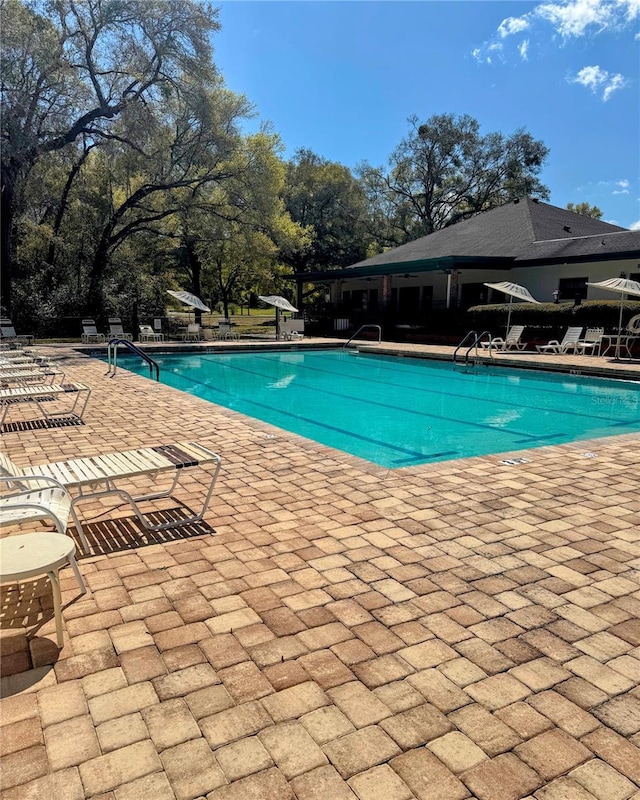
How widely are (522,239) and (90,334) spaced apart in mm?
17289

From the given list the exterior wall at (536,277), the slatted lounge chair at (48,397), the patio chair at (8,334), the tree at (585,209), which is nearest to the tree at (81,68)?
the patio chair at (8,334)

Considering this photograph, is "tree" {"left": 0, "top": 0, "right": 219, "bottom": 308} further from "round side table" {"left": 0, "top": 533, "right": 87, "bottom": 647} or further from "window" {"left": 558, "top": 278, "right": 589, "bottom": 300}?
"round side table" {"left": 0, "top": 533, "right": 87, "bottom": 647}

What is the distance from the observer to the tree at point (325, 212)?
35.5 metres

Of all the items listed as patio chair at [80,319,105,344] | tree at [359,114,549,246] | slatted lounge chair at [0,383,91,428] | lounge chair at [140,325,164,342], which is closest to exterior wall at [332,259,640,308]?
lounge chair at [140,325,164,342]

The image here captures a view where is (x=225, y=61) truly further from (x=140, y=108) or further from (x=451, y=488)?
(x=451, y=488)

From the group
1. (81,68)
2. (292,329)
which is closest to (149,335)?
(292,329)

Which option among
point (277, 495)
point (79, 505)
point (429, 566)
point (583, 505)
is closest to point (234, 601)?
point (429, 566)

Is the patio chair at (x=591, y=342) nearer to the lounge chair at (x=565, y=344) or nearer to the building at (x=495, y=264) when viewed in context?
the lounge chair at (x=565, y=344)

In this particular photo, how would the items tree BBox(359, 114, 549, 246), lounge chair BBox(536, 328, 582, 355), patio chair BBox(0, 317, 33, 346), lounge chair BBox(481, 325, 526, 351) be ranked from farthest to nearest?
tree BBox(359, 114, 549, 246) < lounge chair BBox(481, 325, 526, 351) < patio chair BBox(0, 317, 33, 346) < lounge chair BBox(536, 328, 582, 355)

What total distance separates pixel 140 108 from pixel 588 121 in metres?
16.8

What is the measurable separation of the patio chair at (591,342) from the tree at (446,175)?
2296 centimetres

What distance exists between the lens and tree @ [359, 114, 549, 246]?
37.8 meters

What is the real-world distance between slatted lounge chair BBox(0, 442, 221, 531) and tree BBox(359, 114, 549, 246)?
37224mm

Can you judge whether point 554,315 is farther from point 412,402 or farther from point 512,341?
point 412,402
